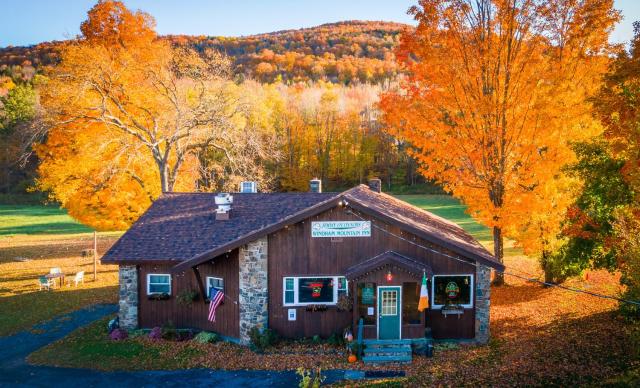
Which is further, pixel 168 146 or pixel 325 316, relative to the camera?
pixel 168 146

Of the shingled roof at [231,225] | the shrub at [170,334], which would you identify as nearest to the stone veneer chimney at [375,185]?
the shingled roof at [231,225]

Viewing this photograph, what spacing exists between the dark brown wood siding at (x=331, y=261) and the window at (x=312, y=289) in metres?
0.21

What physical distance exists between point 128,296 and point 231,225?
4.58 metres

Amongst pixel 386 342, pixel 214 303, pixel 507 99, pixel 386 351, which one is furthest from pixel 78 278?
pixel 507 99

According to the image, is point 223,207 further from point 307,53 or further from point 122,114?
point 307,53

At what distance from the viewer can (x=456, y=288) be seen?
1691 centimetres

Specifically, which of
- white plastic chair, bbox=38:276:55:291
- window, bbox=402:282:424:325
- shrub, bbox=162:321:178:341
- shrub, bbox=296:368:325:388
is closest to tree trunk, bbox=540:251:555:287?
window, bbox=402:282:424:325

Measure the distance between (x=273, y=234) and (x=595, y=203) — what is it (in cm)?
1169

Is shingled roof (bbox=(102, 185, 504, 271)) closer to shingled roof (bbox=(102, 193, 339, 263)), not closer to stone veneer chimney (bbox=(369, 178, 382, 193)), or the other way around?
shingled roof (bbox=(102, 193, 339, 263))

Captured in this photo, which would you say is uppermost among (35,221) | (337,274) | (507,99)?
(507,99)

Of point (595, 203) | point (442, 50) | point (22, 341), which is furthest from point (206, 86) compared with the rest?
point (595, 203)

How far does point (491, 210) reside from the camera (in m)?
20.8

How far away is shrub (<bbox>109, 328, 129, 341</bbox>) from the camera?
1770 centimetres

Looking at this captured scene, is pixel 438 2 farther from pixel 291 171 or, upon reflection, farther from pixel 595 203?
pixel 291 171
